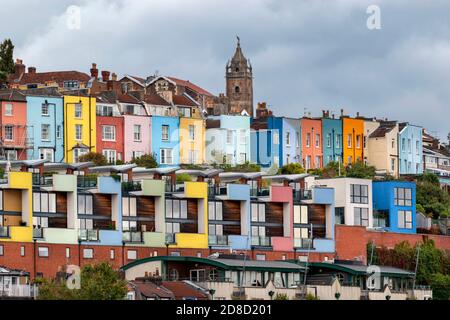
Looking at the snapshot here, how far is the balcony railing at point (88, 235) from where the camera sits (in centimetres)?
9612

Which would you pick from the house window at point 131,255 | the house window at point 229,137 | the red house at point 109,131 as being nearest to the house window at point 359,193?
the red house at point 109,131

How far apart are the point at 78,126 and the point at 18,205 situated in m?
22.1

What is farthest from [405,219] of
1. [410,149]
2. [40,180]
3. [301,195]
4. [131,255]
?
[40,180]

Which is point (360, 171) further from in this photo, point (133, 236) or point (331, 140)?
point (133, 236)

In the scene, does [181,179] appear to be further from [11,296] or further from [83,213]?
[11,296]

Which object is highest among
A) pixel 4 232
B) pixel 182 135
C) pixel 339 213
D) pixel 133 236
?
pixel 182 135

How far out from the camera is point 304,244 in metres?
107

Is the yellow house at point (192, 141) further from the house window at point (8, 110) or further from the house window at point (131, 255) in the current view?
the house window at point (131, 255)

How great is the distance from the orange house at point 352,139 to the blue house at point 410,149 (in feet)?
10.4

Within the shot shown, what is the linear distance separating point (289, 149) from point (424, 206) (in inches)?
418

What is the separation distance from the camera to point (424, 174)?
135 meters

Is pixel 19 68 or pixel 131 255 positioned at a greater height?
pixel 19 68

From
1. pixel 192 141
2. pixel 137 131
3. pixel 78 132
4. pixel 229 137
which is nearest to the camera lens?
pixel 78 132

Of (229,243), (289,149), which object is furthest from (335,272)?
(289,149)
